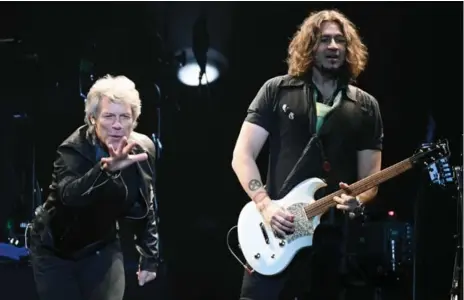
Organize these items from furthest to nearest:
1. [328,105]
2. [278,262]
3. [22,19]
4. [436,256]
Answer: [436,256] < [22,19] < [328,105] < [278,262]

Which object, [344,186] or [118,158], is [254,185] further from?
[118,158]

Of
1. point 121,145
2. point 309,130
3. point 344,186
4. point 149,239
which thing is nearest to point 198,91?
point 309,130

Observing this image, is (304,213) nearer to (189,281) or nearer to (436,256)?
(189,281)

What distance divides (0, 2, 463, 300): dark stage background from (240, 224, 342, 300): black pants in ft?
4.40

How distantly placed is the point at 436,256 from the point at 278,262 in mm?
2041

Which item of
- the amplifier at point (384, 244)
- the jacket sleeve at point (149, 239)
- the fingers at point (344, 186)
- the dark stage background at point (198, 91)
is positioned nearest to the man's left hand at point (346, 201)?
the fingers at point (344, 186)

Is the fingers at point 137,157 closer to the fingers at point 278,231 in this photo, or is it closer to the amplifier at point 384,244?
the fingers at point 278,231

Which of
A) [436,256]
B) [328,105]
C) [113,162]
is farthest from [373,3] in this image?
[113,162]

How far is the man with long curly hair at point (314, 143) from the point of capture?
2.77 meters

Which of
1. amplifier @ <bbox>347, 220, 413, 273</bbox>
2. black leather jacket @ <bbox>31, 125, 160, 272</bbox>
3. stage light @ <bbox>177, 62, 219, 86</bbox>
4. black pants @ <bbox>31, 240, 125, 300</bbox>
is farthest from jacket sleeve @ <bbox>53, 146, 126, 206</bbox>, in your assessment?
amplifier @ <bbox>347, 220, 413, 273</bbox>

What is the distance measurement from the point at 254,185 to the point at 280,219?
209mm

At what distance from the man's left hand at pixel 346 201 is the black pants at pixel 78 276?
1.03 m

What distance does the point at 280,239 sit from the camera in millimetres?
2760

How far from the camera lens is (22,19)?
13.2ft
